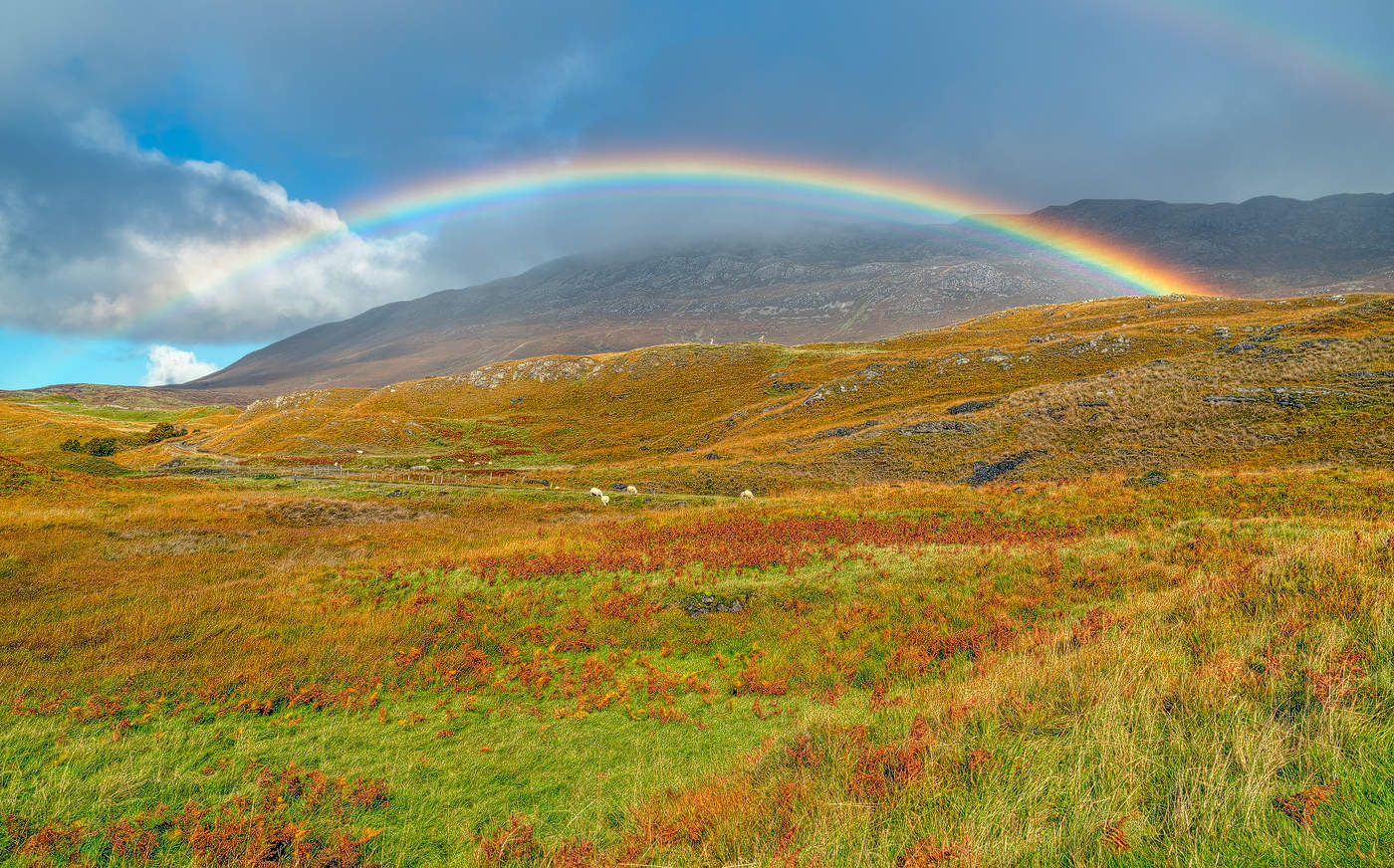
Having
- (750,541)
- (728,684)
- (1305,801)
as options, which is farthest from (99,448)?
(1305,801)

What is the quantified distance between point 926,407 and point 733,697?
49.6m

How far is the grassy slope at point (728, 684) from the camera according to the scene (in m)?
4.48

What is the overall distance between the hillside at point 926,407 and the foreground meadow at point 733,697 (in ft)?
53.2

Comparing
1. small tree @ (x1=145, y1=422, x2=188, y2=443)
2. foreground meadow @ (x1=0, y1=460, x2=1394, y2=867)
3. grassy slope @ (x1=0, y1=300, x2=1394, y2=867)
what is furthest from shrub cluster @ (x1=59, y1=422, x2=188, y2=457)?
foreground meadow @ (x1=0, y1=460, x2=1394, y2=867)

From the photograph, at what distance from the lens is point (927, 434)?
141 feet

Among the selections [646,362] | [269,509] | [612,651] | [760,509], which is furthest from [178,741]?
[646,362]

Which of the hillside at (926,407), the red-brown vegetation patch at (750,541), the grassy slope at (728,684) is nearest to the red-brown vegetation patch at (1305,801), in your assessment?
the grassy slope at (728,684)

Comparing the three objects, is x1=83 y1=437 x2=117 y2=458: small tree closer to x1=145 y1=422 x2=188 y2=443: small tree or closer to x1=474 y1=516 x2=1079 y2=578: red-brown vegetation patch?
x1=145 y1=422 x2=188 y2=443: small tree

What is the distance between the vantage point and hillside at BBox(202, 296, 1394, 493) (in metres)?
32.1

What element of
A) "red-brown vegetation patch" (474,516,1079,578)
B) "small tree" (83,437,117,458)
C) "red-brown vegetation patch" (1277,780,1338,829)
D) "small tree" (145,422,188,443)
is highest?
"small tree" (145,422,188,443)

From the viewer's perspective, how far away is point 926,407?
52.9 m

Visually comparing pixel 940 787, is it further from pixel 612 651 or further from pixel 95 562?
pixel 95 562

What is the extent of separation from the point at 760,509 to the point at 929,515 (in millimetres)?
7632

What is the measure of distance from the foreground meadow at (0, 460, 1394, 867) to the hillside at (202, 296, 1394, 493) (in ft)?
53.2
